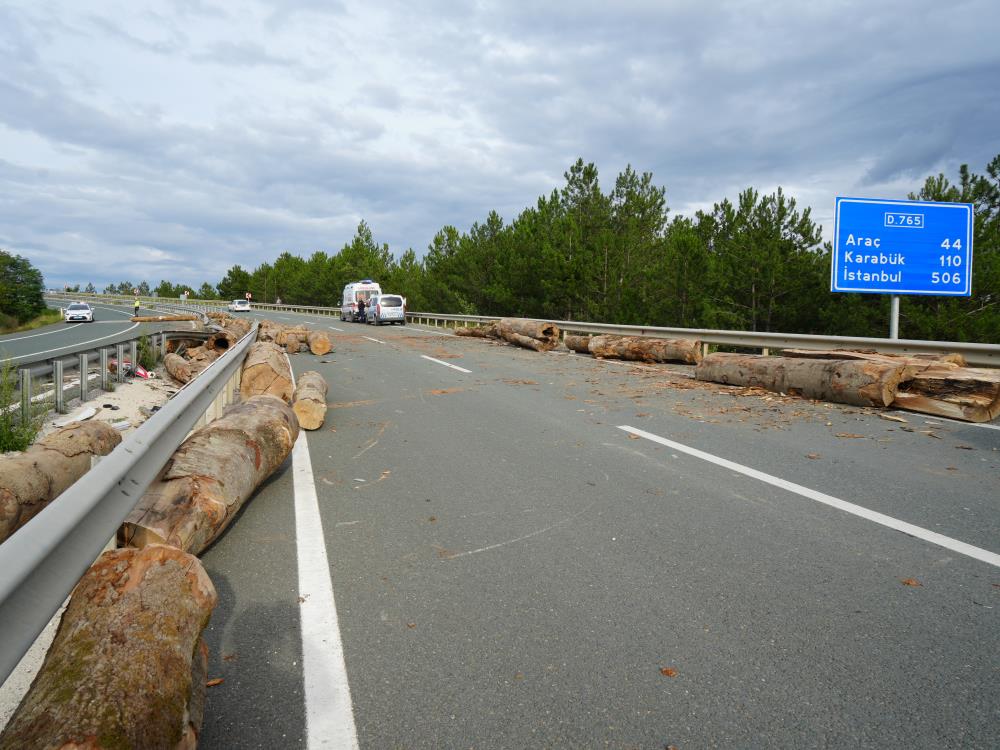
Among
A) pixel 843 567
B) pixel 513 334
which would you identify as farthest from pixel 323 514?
pixel 513 334

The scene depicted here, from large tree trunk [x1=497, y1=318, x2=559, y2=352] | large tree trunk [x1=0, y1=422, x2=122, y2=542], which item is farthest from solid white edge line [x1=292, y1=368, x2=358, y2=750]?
large tree trunk [x1=497, y1=318, x2=559, y2=352]

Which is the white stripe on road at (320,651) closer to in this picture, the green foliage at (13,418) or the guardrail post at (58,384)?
the green foliage at (13,418)

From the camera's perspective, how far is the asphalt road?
2.32m

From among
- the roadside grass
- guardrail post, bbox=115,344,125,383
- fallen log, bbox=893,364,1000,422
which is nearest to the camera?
fallen log, bbox=893,364,1000,422

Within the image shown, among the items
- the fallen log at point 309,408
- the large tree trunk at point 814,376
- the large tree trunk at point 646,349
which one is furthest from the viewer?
the large tree trunk at point 646,349

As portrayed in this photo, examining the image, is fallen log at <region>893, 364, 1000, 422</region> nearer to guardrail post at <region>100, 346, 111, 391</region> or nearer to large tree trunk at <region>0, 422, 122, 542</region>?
large tree trunk at <region>0, 422, 122, 542</region>

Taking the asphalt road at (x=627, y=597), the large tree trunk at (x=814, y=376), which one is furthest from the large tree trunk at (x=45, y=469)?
the large tree trunk at (x=814, y=376)

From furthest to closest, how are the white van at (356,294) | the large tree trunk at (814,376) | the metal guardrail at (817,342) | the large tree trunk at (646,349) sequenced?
the white van at (356,294) → the large tree trunk at (646,349) → the metal guardrail at (817,342) → the large tree trunk at (814,376)

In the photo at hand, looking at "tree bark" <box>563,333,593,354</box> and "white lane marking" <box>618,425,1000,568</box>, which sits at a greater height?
"tree bark" <box>563,333,593,354</box>

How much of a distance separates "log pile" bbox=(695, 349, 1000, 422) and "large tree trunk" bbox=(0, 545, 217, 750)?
8805 mm

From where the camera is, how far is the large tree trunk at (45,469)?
3.73 metres

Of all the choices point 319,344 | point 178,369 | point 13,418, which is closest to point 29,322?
point 319,344

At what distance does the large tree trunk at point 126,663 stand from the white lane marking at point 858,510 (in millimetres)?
4085

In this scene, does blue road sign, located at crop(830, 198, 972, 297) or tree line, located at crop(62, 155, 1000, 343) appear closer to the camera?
blue road sign, located at crop(830, 198, 972, 297)
